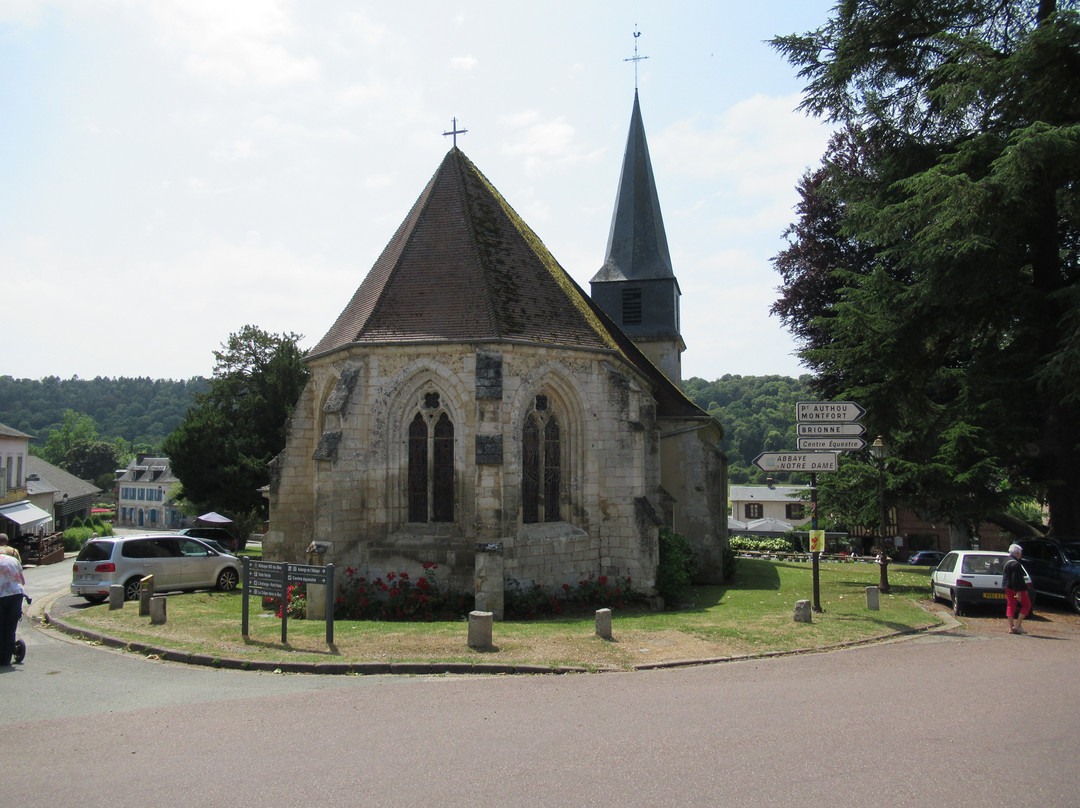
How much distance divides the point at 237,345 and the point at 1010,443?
31.1 metres

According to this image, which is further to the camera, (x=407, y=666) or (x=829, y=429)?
(x=829, y=429)

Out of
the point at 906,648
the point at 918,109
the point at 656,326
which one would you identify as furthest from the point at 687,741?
the point at 656,326

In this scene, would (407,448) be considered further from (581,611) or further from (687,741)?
(687,741)

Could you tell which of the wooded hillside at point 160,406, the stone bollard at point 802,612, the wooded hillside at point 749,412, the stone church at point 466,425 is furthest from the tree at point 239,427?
the wooded hillside at point 160,406

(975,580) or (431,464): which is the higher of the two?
(431,464)

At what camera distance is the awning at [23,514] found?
31.1 metres

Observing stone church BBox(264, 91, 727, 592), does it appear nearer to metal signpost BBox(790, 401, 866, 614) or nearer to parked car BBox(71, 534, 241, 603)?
parked car BBox(71, 534, 241, 603)

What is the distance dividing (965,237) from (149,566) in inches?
724

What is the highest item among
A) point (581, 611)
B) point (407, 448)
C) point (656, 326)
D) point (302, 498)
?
point (656, 326)

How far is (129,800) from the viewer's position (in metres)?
4.97

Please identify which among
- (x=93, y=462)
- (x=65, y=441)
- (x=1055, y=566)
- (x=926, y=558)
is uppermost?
(x=65, y=441)

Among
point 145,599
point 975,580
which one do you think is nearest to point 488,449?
point 145,599

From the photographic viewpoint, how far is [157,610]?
12008 mm

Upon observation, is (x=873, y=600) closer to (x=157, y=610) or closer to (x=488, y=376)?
(x=488, y=376)
